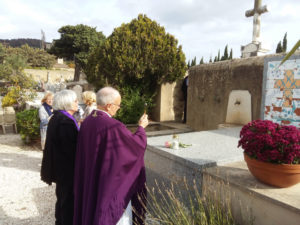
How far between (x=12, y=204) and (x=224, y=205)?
353cm

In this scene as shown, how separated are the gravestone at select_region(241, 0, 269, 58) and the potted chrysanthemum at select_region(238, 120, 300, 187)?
5307 millimetres

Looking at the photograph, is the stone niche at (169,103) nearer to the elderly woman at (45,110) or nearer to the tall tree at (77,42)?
the elderly woman at (45,110)

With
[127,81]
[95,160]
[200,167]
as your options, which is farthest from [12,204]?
[127,81]

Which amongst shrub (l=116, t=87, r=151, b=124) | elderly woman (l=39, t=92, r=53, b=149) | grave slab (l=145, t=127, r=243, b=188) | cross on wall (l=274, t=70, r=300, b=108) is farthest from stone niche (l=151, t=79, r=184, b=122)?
grave slab (l=145, t=127, r=243, b=188)

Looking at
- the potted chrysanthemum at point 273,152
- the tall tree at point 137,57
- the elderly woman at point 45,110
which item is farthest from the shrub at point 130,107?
the potted chrysanthemum at point 273,152

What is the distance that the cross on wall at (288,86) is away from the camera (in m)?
4.70

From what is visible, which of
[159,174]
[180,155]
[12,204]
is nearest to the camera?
[180,155]

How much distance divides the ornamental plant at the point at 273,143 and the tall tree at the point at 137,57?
7.73 m

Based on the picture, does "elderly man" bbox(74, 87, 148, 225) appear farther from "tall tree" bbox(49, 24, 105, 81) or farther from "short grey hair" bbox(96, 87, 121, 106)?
"tall tree" bbox(49, 24, 105, 81)

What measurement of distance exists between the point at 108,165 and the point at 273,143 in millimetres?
1503

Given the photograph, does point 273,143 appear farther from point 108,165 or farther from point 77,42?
point 77,42

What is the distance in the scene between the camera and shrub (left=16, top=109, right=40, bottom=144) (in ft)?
22.8

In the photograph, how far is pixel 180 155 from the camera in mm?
3131

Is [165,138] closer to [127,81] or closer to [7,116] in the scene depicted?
[127,81]
